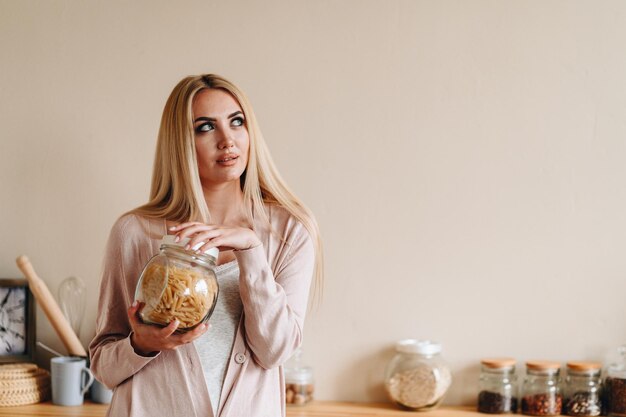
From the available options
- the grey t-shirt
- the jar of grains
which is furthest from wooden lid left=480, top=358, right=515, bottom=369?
the grey t-shirt

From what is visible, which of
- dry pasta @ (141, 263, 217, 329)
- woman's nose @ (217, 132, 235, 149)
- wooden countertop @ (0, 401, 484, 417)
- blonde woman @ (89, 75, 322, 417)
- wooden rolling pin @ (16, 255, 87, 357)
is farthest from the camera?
wooden rolling pin @ (16, 255, 87, 357)

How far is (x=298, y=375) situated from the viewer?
2037mm

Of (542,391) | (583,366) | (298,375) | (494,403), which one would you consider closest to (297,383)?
(298,375)

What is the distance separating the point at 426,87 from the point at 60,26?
3.41 ft

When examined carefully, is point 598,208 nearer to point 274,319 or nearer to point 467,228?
point 467,228

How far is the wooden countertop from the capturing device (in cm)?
193

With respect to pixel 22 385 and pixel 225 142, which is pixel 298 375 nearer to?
pixel 22 385

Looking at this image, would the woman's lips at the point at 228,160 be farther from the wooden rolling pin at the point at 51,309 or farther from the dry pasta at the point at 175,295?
the wooden rolling pin at the point at 51,309

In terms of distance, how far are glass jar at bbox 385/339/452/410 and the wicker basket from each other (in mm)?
922

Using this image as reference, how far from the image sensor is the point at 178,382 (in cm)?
130

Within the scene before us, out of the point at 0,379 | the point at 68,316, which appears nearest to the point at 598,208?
the point at 68,316

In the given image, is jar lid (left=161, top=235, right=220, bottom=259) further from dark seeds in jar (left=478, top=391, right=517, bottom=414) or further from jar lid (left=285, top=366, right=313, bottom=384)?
dark seeds in jar (left=478, top=391, right=517, bottom=414)

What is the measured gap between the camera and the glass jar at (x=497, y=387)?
77.9 inches

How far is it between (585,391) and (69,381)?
1.33 meters
